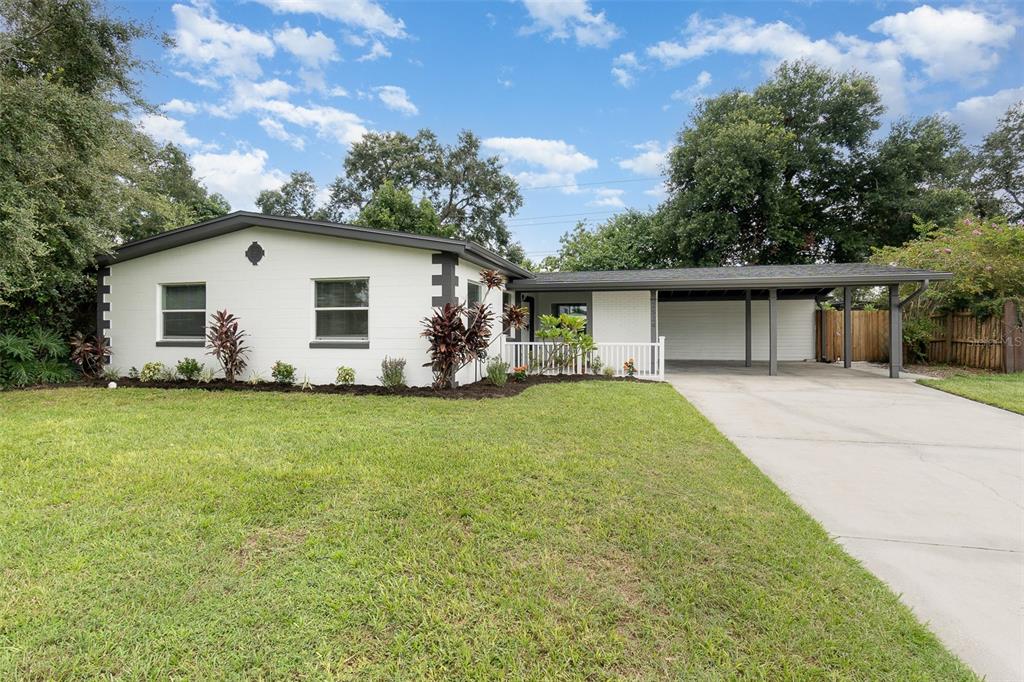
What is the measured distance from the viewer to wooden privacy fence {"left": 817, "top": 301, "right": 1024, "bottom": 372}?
10789 millimetres

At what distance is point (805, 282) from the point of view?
35.3 feet

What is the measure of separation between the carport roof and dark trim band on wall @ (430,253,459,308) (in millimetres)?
4038

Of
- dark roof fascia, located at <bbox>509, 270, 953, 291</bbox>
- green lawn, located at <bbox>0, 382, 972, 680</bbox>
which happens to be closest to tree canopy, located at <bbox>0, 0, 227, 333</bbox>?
green lawn, located at <bbox>0, 382, 972, 680</bbox>

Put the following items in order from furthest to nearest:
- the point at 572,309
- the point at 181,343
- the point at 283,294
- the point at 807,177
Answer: the point at 807,177 → the point at 572,309 → the point at 181,343 → the point at 283,294

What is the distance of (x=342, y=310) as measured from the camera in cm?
839

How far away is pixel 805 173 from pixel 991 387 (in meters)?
16.3

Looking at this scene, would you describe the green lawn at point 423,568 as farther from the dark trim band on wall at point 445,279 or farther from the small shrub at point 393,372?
the dark trim band on wall at point 445,279

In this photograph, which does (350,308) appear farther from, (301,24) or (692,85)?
(692,85)

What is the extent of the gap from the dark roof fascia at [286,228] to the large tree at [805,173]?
49.3ft

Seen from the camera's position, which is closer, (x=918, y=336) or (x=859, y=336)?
(x=918, y=336)

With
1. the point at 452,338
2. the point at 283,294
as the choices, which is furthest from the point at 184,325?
the point at 452,338

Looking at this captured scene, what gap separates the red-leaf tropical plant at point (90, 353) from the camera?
8.80 metres

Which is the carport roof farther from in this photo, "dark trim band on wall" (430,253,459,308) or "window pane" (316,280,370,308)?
"window pane" (316,280,370,308)

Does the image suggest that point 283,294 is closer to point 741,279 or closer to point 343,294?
point 343,294
